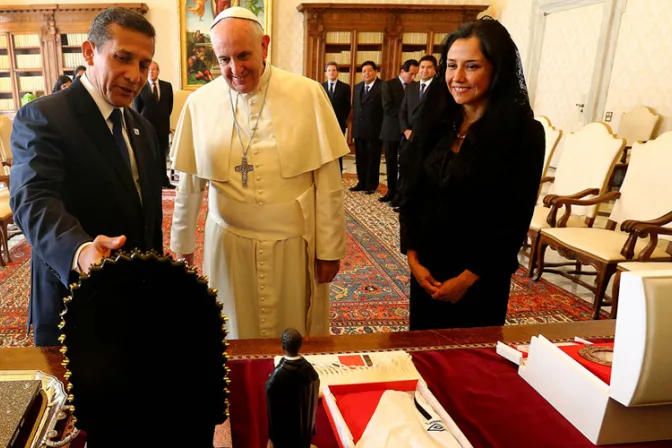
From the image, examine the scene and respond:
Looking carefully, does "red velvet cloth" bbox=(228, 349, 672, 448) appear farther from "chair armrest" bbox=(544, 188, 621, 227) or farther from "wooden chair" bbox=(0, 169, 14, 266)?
"wooden chair" bbox=(0, 169, 14, 266)

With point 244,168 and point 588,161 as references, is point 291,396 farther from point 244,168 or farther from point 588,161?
point 588,161

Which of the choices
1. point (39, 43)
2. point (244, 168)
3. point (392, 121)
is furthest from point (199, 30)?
point (244, 168)

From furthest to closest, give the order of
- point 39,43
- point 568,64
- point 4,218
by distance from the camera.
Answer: point 39,43 → point 568,64 → point 4,218

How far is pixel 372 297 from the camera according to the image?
3.59 meters

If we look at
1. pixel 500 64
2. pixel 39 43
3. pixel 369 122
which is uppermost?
pixel 39 43

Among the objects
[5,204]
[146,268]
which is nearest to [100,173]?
[146,268]

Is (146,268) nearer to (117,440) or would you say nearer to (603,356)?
(117,440)

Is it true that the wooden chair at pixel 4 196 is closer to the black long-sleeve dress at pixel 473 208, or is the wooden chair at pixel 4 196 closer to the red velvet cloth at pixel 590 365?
the black long-sleeve dress at pixel 473 208

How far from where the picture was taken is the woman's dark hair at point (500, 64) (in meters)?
1.51

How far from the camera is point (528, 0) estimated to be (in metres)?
8.80

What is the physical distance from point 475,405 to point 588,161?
3502 millimetres

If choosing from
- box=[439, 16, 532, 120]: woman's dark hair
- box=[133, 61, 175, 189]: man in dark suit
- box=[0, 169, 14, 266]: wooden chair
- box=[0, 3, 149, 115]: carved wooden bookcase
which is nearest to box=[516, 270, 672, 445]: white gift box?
box=[439, 16, 532, 120]: woman's dark hair

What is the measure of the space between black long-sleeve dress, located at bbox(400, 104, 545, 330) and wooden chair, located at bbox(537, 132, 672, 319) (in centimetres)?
175

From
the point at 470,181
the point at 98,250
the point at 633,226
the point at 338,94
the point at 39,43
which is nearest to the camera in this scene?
the point at 98,250
